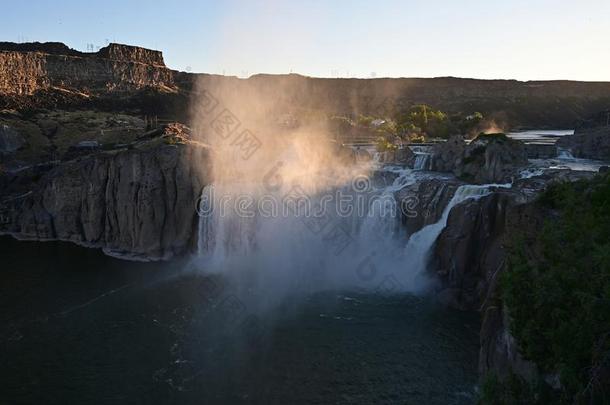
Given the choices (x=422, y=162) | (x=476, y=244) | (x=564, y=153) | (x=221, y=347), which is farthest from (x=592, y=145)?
(x=221, y=347)

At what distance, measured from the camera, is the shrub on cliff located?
415 inches

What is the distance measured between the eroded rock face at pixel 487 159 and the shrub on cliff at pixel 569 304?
26043 millimetres

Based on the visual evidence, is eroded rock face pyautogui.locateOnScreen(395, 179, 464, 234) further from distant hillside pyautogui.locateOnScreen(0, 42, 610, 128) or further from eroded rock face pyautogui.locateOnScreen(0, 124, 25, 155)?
distant hillside pyautogui.locateOnScreen(0, 42, 610, 128)

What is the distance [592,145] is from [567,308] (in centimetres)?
5129

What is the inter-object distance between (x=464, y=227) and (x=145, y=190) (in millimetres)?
27167

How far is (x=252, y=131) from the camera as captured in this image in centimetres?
5669

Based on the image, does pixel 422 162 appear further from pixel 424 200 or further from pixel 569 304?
pixel 569 304

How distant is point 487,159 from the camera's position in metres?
40.3

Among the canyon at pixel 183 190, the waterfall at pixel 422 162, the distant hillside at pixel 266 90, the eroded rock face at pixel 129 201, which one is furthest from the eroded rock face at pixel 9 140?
the waterfall at pixel 422 162

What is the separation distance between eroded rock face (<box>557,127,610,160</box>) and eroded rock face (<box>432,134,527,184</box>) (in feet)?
58.1

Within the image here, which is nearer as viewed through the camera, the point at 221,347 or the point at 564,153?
the point at 221,347

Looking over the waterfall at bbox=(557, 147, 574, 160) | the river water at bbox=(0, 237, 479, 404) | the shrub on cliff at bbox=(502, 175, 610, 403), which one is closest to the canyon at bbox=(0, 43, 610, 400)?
the waterfall at bbox=(557, 147, 574, 160)

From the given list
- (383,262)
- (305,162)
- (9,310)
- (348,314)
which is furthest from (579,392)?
(305,162)

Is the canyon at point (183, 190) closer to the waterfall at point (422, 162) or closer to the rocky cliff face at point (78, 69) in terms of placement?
the waterfall at point (422, 162)
